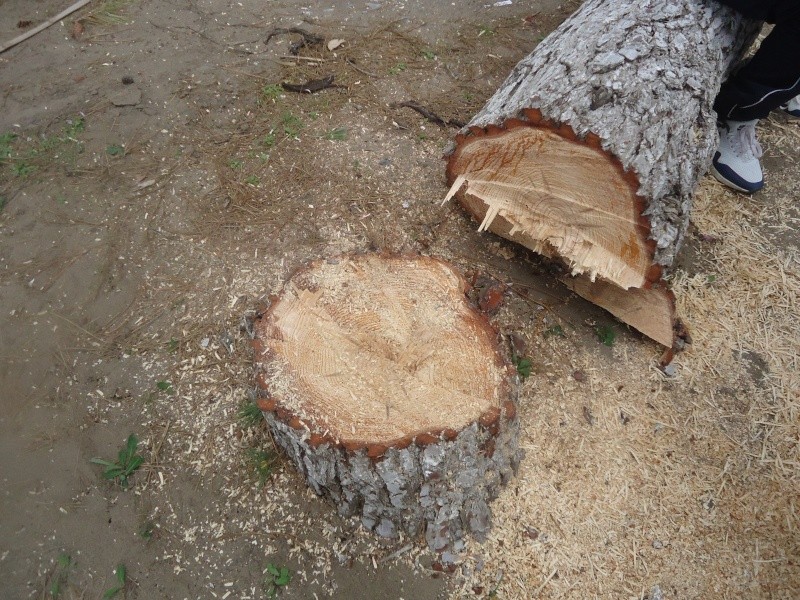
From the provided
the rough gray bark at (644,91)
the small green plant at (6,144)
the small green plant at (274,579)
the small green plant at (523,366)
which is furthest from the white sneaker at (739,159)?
the small green plant at (6,144)

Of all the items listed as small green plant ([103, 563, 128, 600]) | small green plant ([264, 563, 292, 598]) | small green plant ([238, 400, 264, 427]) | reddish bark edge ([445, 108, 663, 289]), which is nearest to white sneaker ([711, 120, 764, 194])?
reddish bark edge ([445, 108, 663, 289])

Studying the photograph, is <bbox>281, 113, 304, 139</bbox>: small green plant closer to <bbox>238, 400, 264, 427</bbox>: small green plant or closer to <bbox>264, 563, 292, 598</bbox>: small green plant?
<bbox>238, 400, 264, 427</bbox>: small green plant

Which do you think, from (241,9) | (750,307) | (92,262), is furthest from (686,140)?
(241,9)

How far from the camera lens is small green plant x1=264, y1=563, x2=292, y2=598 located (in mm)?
1858

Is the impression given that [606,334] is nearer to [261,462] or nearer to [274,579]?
[261,462]

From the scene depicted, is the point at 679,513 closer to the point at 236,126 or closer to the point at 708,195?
the point at 708,195

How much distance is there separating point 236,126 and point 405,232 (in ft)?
4.01

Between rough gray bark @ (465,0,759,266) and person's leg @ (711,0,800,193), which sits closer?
rough gray bark @ (465,0,759,266)

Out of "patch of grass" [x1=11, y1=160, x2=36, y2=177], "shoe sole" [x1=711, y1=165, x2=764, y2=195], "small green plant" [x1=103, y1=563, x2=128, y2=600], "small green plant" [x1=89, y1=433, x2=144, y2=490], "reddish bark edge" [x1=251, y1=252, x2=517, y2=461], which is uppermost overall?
"patch of grass" [x1=11, y1=160, x2=36, y2=177]

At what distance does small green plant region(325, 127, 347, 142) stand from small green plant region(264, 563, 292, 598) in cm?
214

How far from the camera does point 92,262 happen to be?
257 centimetres

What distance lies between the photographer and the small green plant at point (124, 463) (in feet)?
6.72

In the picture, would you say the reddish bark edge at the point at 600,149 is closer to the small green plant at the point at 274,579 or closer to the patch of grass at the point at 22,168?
the small green plant at the point at 274,579

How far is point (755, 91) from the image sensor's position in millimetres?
2832
